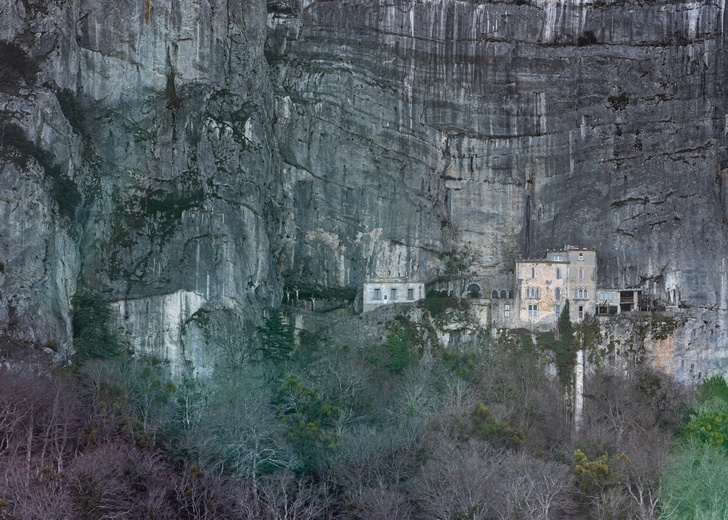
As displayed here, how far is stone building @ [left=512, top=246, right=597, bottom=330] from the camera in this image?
67375 millimetres

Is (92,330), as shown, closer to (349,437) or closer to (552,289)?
(349,437)

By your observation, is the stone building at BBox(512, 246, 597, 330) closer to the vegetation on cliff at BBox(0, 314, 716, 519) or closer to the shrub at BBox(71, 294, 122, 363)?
the vegetation on cliff at BBox(0, 314, 716, 519)

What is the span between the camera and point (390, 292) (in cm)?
7100

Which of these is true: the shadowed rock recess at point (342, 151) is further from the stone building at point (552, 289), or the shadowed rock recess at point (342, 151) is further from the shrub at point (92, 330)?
the stone building at point (552, 289)

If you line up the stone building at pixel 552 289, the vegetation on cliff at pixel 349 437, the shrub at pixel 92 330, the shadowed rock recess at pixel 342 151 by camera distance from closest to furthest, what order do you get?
the vegetation on cliff at pixel 349 437 → the shrub at pixel 92 330 → the shadowed rock recess at pixel 342 151 → the stone building at pixel 552 289

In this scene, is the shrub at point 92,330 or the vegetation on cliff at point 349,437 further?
the shrub at point 92,330

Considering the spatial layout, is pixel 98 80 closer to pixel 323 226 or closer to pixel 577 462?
pixel 323 226

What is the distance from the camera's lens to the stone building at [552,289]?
6738 cm

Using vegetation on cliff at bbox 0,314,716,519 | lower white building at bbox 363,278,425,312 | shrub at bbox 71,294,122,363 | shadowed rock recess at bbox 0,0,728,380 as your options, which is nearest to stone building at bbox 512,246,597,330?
vegetation on cliff at bbox 0,314,716,519

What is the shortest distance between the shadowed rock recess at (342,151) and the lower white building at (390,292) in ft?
2.87

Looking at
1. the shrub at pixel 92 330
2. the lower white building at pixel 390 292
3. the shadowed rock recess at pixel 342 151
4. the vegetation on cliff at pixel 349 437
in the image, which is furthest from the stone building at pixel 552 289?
the shrub at pixel 92 330

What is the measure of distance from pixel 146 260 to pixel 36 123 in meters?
8.81

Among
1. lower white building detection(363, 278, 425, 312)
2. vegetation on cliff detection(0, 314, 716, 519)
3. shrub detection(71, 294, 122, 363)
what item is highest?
lower white building detection(363, 278, 425, 312)

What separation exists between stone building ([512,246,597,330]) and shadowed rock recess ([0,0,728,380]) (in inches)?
90.6
